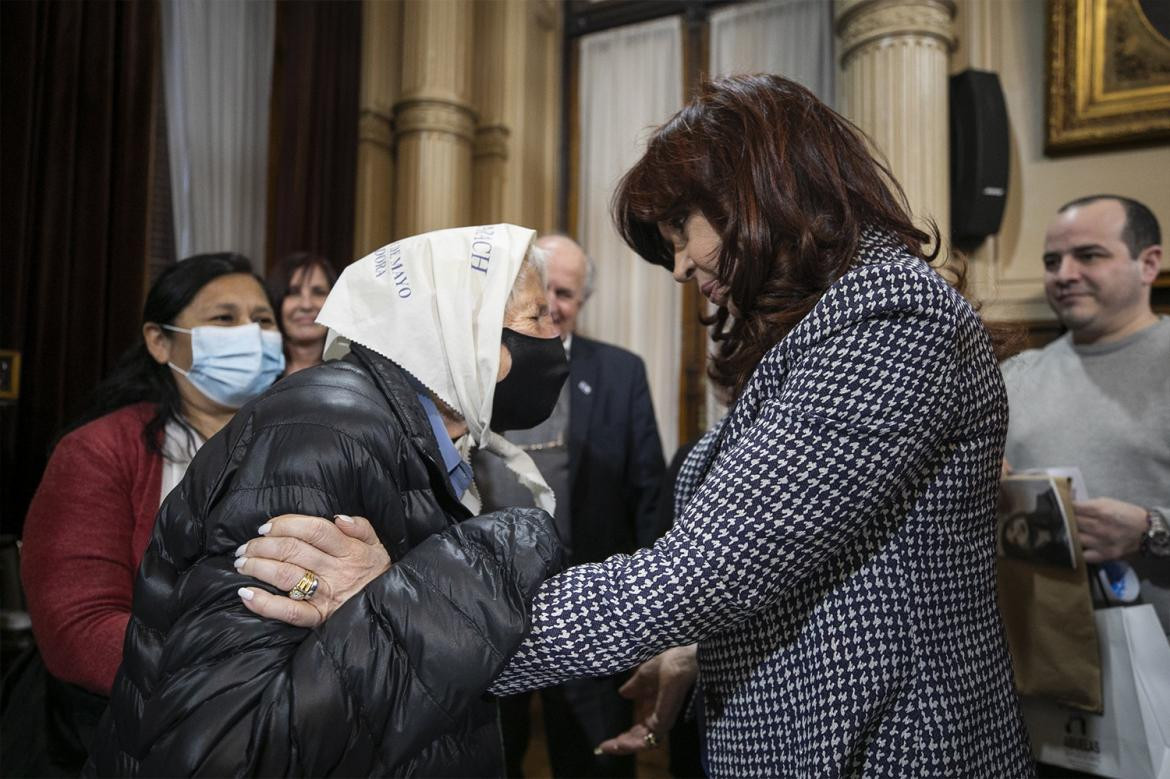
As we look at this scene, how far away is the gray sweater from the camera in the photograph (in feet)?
5.39

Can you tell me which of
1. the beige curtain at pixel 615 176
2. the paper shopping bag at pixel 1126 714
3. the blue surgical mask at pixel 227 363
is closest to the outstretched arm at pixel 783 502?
the paper shopping bag at pixel 1126 714

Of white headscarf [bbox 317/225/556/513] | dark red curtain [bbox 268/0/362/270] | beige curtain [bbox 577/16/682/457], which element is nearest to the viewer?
white headscarf [bbox 317/225/556/513]

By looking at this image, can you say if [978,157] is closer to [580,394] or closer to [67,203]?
[580,394]

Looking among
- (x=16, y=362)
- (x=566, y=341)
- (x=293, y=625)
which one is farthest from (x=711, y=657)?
(x=16, y=362)

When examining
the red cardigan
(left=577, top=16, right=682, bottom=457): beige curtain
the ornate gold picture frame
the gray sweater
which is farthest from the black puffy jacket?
(left=577, top=16, right=682, bottom=457): beige curtain

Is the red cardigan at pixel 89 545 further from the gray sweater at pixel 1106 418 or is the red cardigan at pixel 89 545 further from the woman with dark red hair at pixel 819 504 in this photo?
the gray sweater at pixel 1106 418

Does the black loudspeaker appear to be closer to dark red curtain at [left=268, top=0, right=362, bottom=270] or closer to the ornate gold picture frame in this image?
the ornate gold picture frame

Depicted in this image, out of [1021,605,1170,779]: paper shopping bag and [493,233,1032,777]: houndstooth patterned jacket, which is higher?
[493,233,1032,777]: houndstooth patterned jacket

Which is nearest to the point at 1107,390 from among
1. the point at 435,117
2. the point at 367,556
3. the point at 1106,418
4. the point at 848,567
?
the point at 1106,418

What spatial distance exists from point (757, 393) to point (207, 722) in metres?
0.66

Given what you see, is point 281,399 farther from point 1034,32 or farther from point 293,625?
point 1034,32

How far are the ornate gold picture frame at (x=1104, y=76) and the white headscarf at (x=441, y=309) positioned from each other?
1796mm

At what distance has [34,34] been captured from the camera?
7.68 ft

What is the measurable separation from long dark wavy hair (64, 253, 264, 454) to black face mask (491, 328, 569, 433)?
88cm
